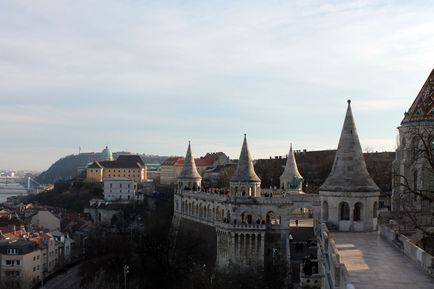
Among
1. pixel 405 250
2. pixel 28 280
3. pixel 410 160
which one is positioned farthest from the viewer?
pixel 28 280

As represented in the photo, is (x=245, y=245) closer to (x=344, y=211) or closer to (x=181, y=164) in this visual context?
(x=344, y=211)

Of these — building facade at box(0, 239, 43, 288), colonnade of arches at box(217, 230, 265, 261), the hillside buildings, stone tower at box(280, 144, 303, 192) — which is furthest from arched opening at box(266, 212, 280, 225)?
building facade at box(0, 239, 43, 288)

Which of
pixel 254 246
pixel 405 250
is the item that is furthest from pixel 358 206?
pixel 254 246

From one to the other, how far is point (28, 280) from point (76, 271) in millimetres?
6420

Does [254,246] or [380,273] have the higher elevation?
[380,273]

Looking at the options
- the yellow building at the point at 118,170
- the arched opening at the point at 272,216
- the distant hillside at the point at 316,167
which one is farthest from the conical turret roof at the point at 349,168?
the yellow building at the point at 118,170

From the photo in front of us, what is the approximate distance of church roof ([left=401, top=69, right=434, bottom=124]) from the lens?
31.5 metres

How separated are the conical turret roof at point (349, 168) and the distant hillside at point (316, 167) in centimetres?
3751

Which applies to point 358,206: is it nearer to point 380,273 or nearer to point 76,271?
point 380,273

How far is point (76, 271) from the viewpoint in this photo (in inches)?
2019

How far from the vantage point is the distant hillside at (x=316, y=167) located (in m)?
63.8

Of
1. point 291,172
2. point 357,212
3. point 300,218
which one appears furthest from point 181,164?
point 357,212

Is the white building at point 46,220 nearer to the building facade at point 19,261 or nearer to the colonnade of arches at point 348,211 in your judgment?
the building facade at point 19,261

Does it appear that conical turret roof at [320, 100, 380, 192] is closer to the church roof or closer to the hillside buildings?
the hillside buildings
